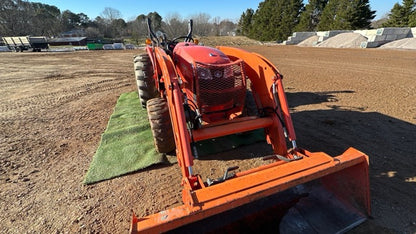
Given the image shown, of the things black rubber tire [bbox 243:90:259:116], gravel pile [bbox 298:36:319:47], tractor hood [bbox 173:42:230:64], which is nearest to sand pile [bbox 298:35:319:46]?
gravel pile [bbox 298:36:319:47]

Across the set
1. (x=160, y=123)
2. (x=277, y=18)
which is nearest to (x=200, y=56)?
(x=160, y=123)

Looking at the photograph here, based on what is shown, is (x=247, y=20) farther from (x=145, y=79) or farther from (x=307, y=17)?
(x=145, y=79)

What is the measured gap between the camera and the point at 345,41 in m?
22.2

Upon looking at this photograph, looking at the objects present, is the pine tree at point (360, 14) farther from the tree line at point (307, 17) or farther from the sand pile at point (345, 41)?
the sand pile at point (345, 41)

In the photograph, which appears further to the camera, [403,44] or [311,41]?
[311,41]

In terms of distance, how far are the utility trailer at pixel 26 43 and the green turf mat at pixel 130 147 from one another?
3175 cm

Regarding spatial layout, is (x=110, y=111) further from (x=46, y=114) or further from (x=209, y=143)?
(x=209, y=143)

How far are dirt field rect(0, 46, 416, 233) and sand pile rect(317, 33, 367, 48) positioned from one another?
15712mm

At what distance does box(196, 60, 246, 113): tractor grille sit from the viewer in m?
3.08

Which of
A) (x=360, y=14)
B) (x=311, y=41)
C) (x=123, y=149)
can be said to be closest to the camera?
(x=123, y=149)

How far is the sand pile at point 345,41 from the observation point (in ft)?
69.7

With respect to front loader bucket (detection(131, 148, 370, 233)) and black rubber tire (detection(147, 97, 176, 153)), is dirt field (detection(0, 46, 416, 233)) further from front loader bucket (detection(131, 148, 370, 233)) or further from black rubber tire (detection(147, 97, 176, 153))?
black rubber tire (detection(147, 97, 176, 153))

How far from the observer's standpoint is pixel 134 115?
561 centimetres

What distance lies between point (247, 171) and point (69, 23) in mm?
87841
